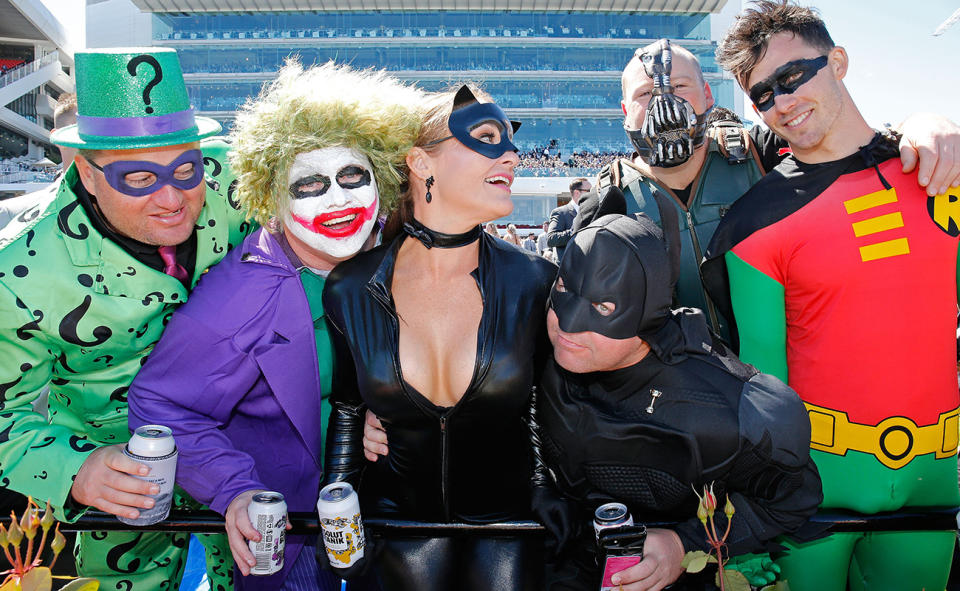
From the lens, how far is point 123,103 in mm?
2432

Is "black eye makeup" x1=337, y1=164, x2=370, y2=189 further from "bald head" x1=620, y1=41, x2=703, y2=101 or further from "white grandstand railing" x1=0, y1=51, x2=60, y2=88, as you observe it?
"white grandstand railing" x1=0, y1=51, x2=60, y2=88

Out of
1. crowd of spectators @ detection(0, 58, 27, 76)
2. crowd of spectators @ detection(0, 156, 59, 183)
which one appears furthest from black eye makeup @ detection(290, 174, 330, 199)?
crowd of spectators @ detection(0, 58, 27, 76)

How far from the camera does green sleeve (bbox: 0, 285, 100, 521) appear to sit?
218cm

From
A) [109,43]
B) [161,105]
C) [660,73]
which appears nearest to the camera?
[161,105]

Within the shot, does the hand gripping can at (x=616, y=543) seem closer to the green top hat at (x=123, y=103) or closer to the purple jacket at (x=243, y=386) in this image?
the purple jacket at (x=243, y=386)

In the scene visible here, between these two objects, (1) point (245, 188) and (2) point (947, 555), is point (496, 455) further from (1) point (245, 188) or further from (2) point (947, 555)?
(2) point (947, 555)

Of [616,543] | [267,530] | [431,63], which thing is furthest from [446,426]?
[431,63]

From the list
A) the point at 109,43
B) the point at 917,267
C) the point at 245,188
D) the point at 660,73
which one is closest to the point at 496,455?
→ the point at 245,188

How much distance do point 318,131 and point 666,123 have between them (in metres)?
1.68

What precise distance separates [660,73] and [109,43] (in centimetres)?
7830

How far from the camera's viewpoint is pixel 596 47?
58125 mm

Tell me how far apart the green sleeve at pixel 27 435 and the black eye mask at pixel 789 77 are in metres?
2.91

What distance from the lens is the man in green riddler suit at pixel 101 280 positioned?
221 cm

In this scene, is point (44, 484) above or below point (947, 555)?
above
